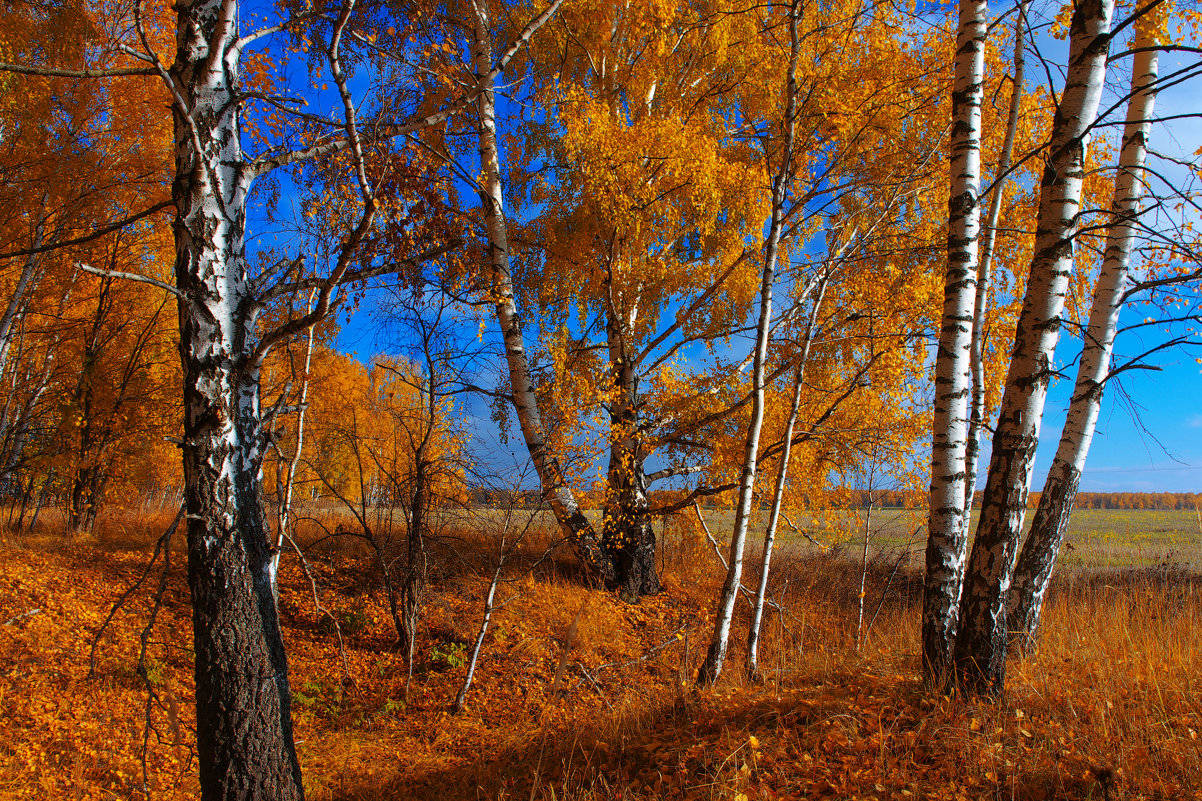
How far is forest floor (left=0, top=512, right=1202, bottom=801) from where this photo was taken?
286cm

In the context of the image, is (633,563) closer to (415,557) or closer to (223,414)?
(415,557)

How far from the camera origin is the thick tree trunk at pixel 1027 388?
3.20 meters

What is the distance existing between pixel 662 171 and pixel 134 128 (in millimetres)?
8431

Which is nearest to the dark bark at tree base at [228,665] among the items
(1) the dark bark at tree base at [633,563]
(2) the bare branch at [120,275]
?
(2) the bare branch at [120,275]

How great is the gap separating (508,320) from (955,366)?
238 inches

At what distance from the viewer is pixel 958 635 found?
11.0ft

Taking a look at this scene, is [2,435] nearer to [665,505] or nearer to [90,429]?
[90,429]

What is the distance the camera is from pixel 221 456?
121 inches

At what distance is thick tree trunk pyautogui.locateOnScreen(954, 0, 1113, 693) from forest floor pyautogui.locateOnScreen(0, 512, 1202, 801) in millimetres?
404

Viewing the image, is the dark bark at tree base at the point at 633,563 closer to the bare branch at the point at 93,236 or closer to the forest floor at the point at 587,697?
the forest floor at the point at 587,697

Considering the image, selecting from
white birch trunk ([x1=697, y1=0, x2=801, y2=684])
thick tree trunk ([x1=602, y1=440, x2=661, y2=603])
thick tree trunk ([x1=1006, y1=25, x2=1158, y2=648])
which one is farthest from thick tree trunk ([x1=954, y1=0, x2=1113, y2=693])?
thick tree trunk ([x1=602, y1=440, x2=661, y2=603])

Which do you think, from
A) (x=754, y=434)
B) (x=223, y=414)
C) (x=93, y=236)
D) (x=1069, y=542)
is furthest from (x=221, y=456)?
(x=1069, y=542)

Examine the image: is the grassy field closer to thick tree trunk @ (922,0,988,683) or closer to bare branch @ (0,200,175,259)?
thick tree trunk @ (922,0,988,683)

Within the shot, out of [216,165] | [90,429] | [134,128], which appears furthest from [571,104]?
[90,429]
